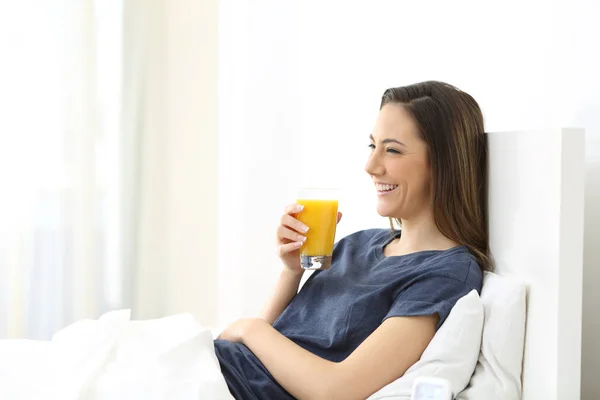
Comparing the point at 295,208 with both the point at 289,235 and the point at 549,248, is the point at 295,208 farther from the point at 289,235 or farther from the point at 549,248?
the point at 549,248

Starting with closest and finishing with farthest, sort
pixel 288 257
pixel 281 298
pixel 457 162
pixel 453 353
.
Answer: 1. pixel 453 353
2. pixel 457 162
3. pixel 288 257
4. pixel 281 298

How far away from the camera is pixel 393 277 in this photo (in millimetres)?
1741

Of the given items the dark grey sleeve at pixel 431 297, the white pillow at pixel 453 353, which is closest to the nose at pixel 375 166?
the dark grey sleeve at pixel 431 297

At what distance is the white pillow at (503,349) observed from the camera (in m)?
1.44

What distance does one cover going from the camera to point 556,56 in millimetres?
1685

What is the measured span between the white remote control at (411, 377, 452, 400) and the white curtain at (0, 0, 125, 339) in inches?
87.5

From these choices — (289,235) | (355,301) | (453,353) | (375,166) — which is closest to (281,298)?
(289,235)

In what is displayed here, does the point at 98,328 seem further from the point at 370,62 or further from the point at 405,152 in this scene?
the point at 370,62

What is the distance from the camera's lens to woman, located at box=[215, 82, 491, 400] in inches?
59.9

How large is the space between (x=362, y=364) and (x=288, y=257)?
1.75 ft

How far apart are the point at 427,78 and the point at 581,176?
1.10m

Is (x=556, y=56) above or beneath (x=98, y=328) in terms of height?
above

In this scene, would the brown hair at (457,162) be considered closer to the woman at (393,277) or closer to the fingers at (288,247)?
the woman at (393,277)

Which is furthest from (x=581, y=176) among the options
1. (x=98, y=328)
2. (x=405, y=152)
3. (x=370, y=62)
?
(x=370, y=62)
